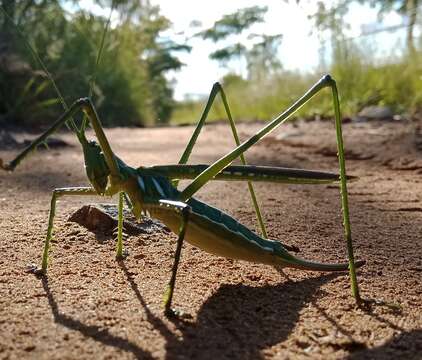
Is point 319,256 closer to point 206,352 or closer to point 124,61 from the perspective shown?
point 206,352

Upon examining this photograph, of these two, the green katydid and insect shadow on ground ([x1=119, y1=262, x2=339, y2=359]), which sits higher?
the green katydid

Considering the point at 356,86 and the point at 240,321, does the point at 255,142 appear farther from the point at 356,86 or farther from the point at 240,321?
the point at 356,86

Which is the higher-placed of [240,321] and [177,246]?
[177,246]

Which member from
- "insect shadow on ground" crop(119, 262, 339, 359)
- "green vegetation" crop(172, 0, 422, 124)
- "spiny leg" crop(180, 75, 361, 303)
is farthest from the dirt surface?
"green vegetation" crop(172, 0, 422, 124)

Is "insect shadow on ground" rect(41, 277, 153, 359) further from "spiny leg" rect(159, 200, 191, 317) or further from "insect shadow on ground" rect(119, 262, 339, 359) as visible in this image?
"spiny leg" rect(159, 200, 191, 317)

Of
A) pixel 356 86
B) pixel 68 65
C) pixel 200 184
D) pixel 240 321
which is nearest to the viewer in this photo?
pixel 240 321

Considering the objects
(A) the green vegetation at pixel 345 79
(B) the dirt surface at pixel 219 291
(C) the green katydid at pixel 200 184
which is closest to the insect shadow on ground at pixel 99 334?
(B) the dirt surface at pixel 219 291

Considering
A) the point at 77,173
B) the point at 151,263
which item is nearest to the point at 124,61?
the point at 77,173

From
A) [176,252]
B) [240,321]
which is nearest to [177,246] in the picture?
[176,252]
